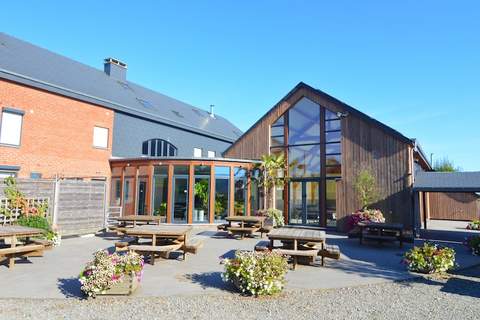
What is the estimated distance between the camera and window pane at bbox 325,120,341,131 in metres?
17.5

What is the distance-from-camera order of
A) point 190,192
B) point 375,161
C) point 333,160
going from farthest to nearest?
point 333,160, point 190,192, point 375,161

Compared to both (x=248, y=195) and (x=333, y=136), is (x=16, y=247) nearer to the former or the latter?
(x=248, y=195)

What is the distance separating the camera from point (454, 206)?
87.0ft

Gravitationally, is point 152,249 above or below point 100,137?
below

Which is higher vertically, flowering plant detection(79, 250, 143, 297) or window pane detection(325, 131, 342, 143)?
window pane detection(325, 131, 342, 143)

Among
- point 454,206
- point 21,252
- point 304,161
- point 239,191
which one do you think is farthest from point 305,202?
point 454,206

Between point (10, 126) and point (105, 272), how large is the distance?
12216 millimetres

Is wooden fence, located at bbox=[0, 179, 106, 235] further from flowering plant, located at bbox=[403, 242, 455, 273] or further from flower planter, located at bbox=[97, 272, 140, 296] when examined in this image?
flowering plant, located at bbox=[403, 242, 455, 273]

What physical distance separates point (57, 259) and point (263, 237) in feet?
24.2

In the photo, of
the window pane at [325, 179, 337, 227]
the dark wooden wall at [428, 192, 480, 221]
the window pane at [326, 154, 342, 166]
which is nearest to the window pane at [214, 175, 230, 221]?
the window pane at [325, 179, 337, 227]

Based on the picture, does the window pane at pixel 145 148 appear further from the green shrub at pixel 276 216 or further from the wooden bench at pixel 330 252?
the wooden bench at pixel 330 252

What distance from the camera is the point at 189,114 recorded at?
1107 inches

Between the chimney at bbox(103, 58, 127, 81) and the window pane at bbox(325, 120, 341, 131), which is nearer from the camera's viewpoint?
the window pane at bbox(325, 120, 341, 131)

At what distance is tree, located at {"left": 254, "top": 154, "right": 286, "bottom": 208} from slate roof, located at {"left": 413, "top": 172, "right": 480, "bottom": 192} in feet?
20.7
